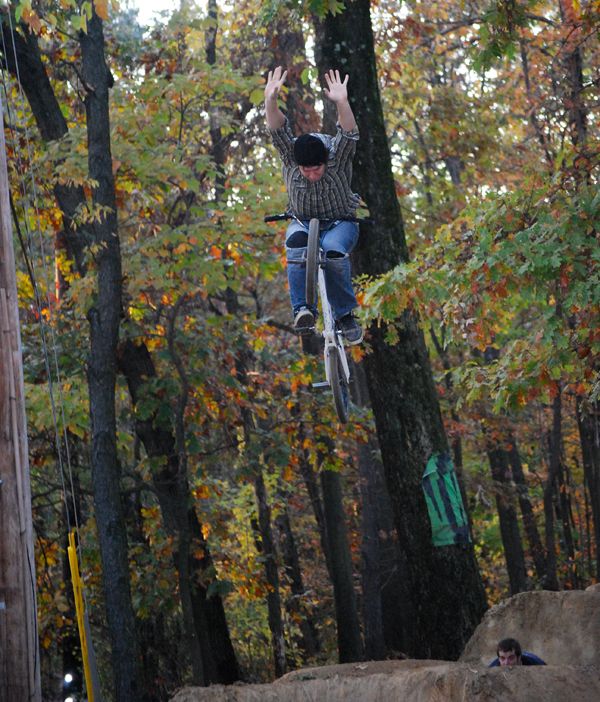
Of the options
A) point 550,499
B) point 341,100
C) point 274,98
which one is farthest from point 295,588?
point 341,100

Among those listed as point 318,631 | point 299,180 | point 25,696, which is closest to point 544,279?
point 299,180

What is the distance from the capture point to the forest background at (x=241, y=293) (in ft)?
37.1

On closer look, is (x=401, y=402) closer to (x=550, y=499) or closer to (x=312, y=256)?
(x=312, y=256)

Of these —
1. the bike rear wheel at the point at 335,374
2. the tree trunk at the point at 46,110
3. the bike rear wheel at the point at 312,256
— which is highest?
the tree trunk at the point at 46,110

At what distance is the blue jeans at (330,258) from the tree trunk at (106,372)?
4.24 m

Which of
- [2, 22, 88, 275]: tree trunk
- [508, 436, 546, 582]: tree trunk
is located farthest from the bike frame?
[508, 436, 546, 582]: tree trunk

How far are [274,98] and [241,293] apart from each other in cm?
1712

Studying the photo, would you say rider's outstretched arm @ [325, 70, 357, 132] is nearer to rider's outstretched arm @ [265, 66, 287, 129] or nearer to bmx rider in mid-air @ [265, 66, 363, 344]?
bmx rider in mid-air @ [265, 66, 363, 344]

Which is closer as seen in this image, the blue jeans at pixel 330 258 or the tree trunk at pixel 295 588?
the blue jeans at pixel 330 258

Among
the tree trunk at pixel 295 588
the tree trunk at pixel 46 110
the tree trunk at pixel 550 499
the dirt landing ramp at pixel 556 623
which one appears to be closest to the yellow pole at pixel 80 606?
the dirt landing ramp at pixel 556 623

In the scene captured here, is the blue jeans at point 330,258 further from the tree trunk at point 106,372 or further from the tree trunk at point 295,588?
the tree trunk at point 295,588

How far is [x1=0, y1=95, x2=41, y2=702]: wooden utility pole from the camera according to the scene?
5.95 meters

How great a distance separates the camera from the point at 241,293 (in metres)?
24.8

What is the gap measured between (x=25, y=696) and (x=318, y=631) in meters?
25.3
